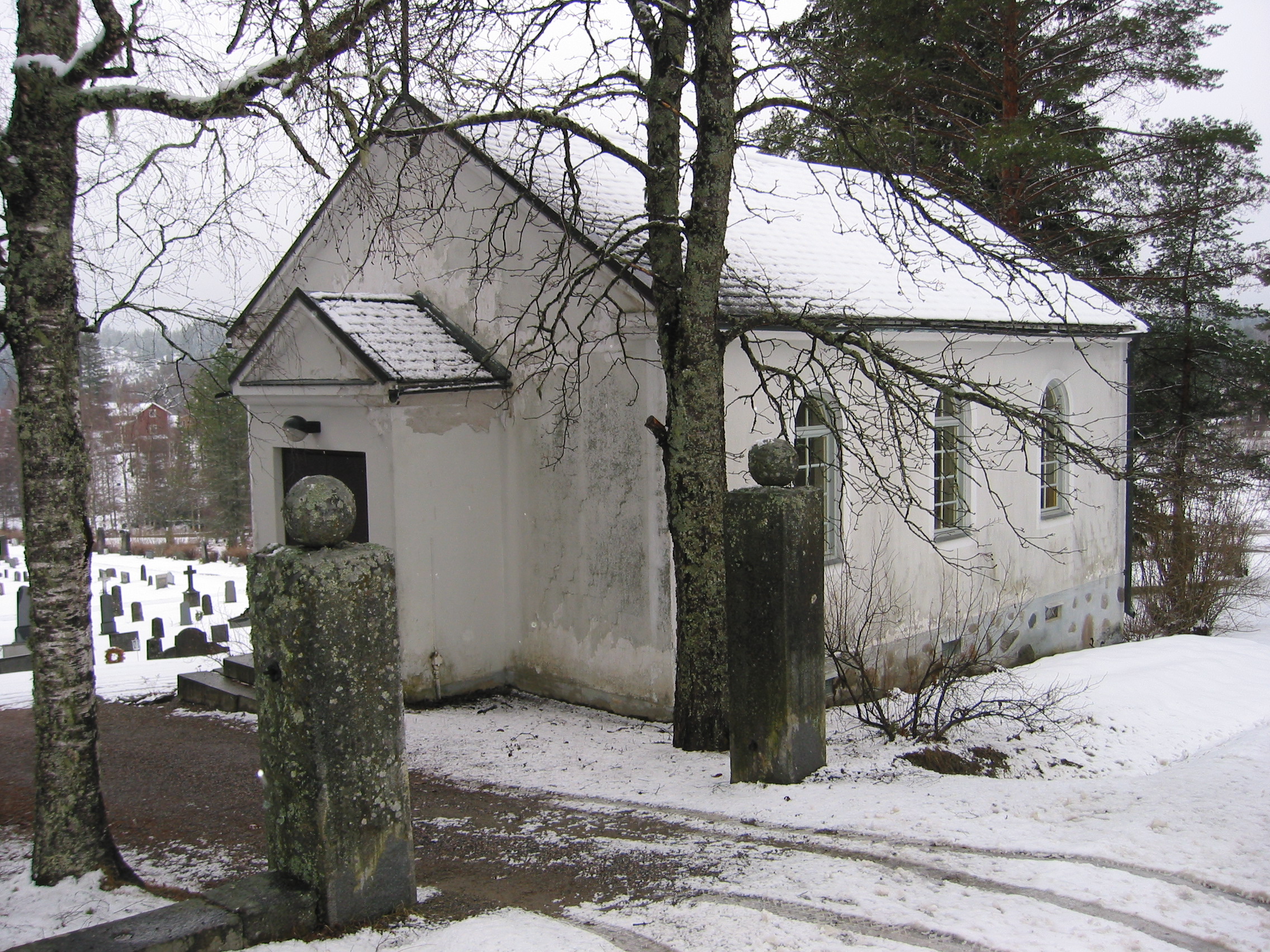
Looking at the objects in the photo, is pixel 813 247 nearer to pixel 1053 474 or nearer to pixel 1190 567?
pixel 1053 474

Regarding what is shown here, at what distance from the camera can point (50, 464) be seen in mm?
4758

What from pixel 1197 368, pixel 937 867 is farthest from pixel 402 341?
pixel 1197 368

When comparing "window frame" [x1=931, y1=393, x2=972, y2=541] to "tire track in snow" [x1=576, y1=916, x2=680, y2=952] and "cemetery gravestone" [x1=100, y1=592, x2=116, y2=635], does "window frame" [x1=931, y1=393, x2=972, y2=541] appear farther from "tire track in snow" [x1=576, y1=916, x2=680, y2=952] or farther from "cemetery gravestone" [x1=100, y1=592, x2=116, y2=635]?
"cemetery gravestone" [x1=100, y1=592, x2=116, y2=635]

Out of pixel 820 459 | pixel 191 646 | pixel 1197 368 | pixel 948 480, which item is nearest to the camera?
pixel 820 459

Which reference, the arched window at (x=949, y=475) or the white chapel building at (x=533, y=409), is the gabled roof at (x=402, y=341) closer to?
the white chapel building at (x=533, y=409)

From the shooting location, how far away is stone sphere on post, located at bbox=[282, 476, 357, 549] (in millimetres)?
3775

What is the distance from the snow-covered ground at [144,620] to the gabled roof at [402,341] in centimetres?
245

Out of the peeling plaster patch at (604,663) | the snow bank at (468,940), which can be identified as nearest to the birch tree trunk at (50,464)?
the snow bank at (468,940)

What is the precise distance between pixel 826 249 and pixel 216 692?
8.59 m

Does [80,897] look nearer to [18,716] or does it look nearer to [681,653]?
[681,653]

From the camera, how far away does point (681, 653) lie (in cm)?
716

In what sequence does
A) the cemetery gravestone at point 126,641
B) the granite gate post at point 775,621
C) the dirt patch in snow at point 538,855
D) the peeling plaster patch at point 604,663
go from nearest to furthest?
1. the dirt patch in snow at point 538,855
2. the granite gate post at point 775,621
3. the peeling plaster patch at point 604,663
4. the cemetery gravestone at point 126,641

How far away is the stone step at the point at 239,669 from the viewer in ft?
33.5

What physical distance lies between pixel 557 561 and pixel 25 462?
5.53m
